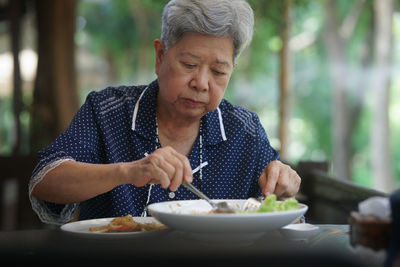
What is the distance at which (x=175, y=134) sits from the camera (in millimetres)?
2102

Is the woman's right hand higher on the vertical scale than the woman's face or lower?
lower

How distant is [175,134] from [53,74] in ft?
10.6

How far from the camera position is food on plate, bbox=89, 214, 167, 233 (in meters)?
1.37

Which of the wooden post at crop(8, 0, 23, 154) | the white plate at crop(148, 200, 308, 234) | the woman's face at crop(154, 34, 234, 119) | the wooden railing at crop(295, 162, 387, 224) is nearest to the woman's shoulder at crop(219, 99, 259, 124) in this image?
the woman's face at crop(154, 34, 234, 119)

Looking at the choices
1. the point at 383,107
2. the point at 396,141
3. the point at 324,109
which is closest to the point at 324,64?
the point at 324,109

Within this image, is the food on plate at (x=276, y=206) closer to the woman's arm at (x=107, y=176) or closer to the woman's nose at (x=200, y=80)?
the woman's arm at (x=107, y=176)

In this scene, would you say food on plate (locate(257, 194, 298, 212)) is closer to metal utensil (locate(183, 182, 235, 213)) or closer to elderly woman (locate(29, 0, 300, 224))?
metal utensil (locate(183, 182, 235, 213))

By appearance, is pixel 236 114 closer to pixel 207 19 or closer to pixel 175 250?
pixel 207 19

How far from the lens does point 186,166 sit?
1.38m

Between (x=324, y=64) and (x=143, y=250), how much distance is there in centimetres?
1477

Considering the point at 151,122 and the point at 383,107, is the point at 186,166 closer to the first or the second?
the point at 151,122

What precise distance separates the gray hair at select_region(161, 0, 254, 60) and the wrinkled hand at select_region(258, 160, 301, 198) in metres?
0.50

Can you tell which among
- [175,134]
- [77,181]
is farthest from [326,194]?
[77,181]

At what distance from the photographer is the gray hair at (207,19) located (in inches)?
71.6
